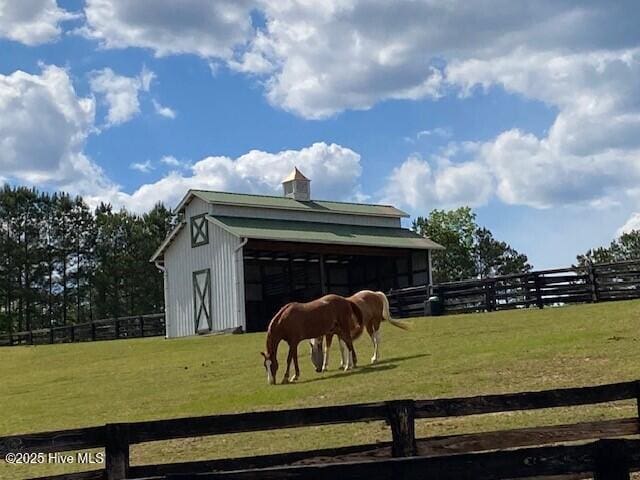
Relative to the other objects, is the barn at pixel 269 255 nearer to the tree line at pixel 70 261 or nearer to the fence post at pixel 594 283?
the fence post at pixel 594 283

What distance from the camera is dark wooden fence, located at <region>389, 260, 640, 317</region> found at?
26.3 metres

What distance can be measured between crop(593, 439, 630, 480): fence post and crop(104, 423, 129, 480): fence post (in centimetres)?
378

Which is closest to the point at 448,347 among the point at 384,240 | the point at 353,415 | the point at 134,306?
the point at 353,415

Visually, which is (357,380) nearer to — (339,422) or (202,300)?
(339,422)

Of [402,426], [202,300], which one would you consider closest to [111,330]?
[202,300]

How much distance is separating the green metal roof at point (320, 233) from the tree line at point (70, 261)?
3264 centimetres

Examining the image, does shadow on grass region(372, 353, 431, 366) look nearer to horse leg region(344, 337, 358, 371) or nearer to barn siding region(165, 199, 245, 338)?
horse leg region(344, 337, 358, 371)

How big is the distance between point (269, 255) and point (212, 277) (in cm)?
466

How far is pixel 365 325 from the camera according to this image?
57.2ft

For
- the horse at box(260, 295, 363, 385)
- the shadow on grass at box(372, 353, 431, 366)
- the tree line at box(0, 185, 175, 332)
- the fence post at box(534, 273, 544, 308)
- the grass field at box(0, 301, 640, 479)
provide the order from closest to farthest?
the grass field at box(0, 301, 640, 479) → the horse at box(260, 295, 363, 385) → the shadow on grass at box(372, 353, 431, 366) → the fence post at box(534, 273, 544, 308) → the tree line at box(0, 185, 175, 332)

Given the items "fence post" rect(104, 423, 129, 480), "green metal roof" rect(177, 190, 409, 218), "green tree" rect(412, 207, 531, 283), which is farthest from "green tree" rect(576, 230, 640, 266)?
"fence post" rect(104, 423, 129, 480)

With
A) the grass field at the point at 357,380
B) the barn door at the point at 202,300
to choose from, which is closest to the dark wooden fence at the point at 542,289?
the grass field at the point at 357,380

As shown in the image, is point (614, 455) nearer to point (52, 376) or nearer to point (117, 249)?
point (52, 376)

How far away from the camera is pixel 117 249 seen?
228 ft
